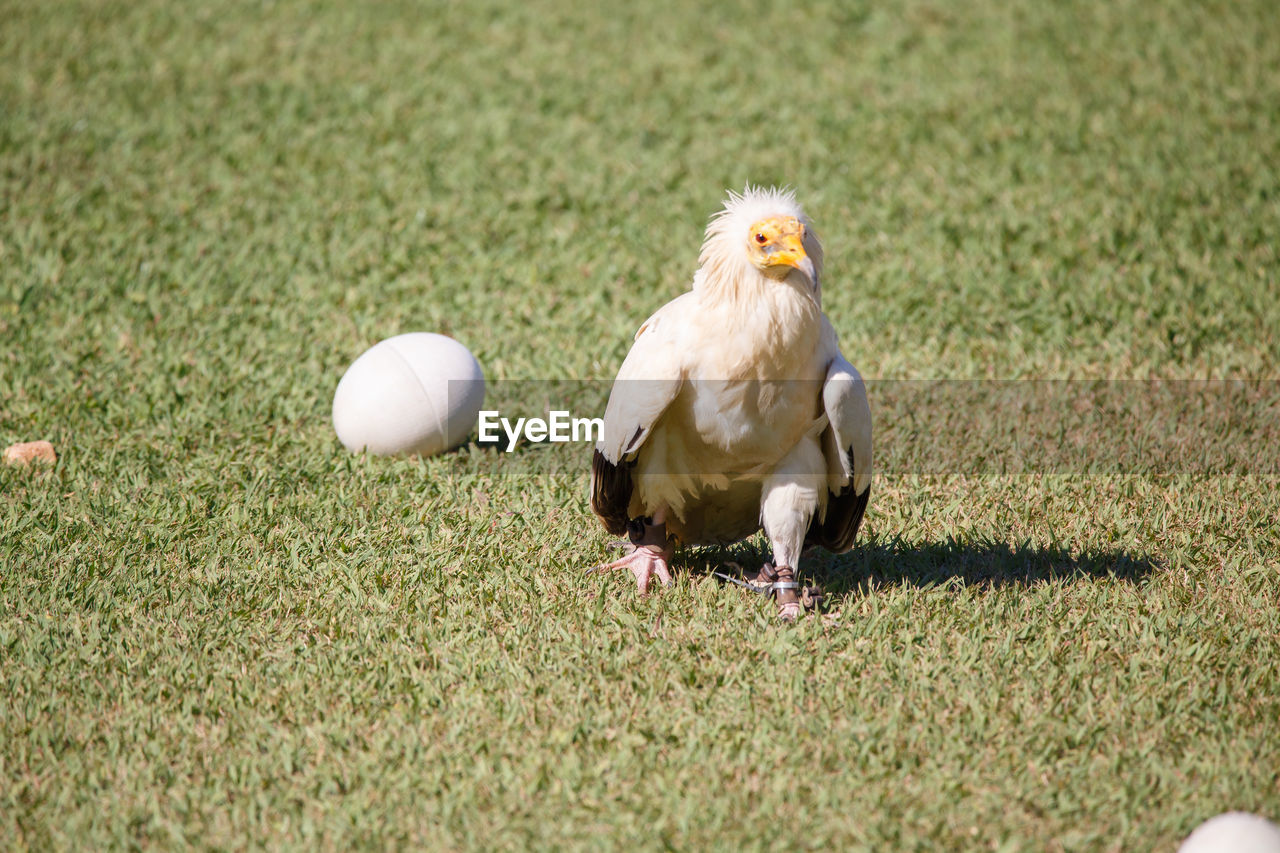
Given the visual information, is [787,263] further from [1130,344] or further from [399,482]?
[1130,344]

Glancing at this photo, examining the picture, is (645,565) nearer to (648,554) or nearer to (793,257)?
(648,554)

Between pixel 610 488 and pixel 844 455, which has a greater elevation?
pixel 844 455

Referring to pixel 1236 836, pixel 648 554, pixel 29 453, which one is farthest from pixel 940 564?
pixel 29 453

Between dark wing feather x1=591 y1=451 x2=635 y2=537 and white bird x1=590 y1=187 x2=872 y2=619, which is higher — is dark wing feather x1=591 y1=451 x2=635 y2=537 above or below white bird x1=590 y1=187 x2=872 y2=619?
below

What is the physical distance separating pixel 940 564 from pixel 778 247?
160 centimetres

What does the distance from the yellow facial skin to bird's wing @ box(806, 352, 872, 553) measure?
428mm

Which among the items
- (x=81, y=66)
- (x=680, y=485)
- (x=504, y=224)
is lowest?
(x=680, y=485)

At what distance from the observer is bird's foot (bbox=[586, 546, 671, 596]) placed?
4.59 metres

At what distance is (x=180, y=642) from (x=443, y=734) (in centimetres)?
112

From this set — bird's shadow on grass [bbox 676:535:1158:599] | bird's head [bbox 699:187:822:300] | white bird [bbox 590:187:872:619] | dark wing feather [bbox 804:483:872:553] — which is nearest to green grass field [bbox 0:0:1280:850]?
bird's shadow on grass [bbox 676:535:1158:599]

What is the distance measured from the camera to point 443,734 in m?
3.71

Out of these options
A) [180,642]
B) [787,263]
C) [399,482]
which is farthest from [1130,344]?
[180,642]

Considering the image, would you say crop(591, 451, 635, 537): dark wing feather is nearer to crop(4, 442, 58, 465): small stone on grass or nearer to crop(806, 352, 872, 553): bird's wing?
crop(806, 352, 872, 553): bird's wing

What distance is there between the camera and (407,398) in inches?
214
